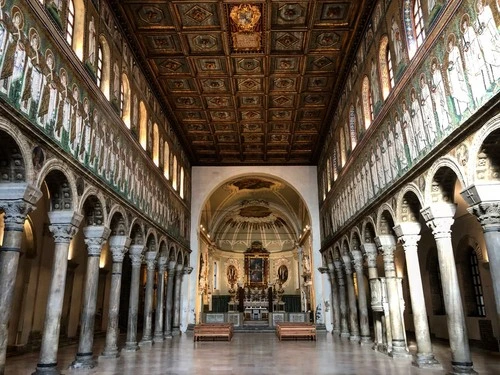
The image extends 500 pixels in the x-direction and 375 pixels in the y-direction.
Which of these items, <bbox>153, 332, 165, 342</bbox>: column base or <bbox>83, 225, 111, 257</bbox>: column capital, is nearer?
<bbox>83, 225, 111, 257</bbox>: column capital

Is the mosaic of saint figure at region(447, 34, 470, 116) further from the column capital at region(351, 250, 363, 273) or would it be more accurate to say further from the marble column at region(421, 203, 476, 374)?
the column capital at region(351, 250, 363, 273)

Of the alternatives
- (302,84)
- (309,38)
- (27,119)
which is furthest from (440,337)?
(27,119)

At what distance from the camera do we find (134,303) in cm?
1742

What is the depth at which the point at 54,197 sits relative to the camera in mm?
11469

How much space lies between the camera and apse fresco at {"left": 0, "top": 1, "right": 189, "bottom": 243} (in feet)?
28.4

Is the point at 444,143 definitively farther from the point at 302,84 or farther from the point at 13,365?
the point at 13,365

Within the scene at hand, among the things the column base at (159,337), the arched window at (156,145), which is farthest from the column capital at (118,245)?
the column base at (159,337)

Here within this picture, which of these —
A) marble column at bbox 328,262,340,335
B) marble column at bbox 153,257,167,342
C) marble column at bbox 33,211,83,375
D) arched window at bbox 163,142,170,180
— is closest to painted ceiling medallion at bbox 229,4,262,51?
arched window at bbox 163,142,170,180

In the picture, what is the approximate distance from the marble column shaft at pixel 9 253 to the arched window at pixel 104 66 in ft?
21.0

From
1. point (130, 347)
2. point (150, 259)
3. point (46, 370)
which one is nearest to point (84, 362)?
point (46, 370)

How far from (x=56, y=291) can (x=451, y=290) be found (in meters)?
10.3

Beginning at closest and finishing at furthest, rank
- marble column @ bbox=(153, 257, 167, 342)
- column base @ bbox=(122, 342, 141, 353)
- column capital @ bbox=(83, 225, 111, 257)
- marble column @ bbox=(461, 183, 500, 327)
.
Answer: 1. marble column @ bbox=(461, 183, 500, 327)
2. column capital @ bbox=(83, 225, 111, 257)
3. column base @ bbox=(122, 342, 141, 353)
4. marble column @ bbox=(153, 257, 167, 342)

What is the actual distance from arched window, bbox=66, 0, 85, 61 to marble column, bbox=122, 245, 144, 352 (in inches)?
351

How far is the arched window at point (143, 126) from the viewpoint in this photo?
18778 millimetres
